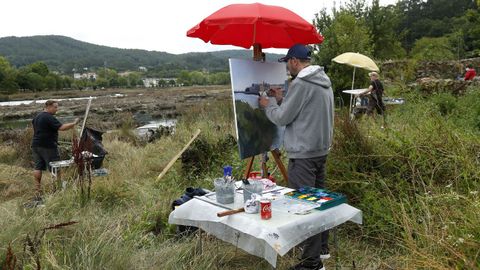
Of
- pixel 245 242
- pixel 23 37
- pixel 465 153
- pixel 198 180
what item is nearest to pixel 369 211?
pixel 465 153

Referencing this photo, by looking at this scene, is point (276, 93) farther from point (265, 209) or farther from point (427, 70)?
point (427, 70)

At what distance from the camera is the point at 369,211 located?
393cm

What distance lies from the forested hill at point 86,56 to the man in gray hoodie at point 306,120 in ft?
296

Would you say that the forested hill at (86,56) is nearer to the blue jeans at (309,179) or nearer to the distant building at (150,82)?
the distant building at (150,82)

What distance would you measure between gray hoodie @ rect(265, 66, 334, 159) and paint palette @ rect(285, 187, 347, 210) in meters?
0.28

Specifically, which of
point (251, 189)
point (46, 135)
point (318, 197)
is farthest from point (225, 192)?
point (46, 135)

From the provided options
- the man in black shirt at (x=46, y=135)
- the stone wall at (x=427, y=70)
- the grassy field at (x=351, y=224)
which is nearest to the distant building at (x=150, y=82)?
the stone wall at (x=427, y=70)

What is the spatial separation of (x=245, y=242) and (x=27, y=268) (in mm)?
1454

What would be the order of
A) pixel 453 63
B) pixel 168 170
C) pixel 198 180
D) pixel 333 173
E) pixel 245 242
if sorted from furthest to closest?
1. pixel 453 63
2. pixel 168 170
3. pixel 198 180
4. pixel 333 173
5. pixel 245 242

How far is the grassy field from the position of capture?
271 centimetres

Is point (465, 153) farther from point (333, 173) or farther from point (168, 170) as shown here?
point (168, 170)

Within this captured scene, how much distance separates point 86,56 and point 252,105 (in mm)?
115138

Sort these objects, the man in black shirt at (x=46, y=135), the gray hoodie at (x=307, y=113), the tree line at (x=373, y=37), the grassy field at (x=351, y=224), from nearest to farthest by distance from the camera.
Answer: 1. the grassy field at (x=351, y=224)
2. the gray hoodie at (x=307, y=113)
3. the man in black shirt at (x=46, y=135)
4. the tree line at (x=373, y=37)

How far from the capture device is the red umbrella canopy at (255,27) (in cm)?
342
